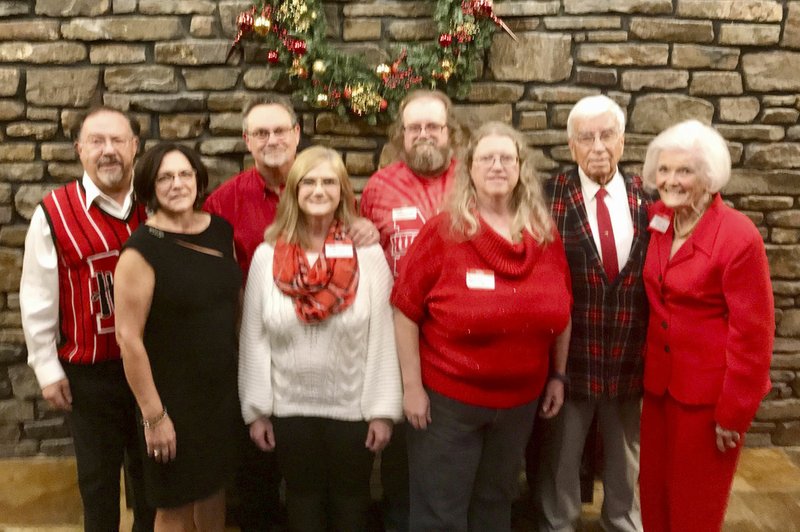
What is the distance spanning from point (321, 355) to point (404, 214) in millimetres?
584

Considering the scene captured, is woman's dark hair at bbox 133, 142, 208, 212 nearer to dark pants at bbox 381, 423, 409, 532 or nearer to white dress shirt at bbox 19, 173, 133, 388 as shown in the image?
white dress shirt at bbox 19, 173, 133, 388

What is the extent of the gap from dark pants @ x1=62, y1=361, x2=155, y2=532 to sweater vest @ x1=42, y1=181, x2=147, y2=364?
0.06 m

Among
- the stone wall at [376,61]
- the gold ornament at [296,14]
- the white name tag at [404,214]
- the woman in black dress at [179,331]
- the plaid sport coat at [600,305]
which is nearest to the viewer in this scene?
the woman in black dress at [179,331]

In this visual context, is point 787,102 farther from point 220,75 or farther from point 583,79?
point 220,75

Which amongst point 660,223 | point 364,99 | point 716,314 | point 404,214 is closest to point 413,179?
point 404,214

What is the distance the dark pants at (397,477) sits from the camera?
2041 mm

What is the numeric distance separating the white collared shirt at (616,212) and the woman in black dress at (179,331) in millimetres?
1109

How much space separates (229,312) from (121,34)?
1529 millimetres

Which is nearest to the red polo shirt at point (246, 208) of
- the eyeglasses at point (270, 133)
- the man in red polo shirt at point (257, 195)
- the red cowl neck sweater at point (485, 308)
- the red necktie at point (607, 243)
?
the man in red polo shirt at point (257, 195)

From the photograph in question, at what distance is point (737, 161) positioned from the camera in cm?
263

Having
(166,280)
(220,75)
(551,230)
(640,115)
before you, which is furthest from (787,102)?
(166,280)

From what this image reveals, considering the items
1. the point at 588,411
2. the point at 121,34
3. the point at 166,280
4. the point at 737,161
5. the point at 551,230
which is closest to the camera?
the point at 166,280

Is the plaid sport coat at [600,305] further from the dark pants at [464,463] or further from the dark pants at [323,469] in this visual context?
the dark pants at [323,469]

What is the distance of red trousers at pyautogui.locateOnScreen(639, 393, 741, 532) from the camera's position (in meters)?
1.67
